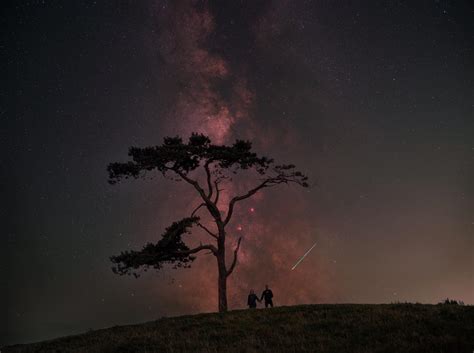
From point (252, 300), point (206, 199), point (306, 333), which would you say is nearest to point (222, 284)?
point (252, 300)

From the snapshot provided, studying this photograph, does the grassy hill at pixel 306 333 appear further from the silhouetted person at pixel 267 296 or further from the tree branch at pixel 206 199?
the tree branch at pixel 206 199

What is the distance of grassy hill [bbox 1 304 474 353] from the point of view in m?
12.7

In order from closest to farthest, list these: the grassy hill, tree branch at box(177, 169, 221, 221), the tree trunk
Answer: the grassy hill
the tree trunk
tree branch at box(177, 169, 221, 221)

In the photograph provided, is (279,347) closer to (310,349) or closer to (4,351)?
(310,349)

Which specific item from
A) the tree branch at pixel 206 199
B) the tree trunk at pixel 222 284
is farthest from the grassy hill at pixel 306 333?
the tree branch at pixel 206 199

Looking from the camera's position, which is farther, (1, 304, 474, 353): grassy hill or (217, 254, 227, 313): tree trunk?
(217, 254, 227, 313): tree trunk

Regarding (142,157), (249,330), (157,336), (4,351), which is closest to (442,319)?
(249,330)

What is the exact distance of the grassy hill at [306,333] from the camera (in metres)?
12.7

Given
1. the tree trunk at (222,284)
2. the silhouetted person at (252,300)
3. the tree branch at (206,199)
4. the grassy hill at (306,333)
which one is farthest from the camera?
the tree branch at (206,199)

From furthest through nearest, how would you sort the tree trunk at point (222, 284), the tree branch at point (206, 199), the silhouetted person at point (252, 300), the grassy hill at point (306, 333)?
the tree branch at point (206, 199), the silhouetted person at point (252, 300), the tree trunk at point (222, 284), the grassy hill at point (306, 333)

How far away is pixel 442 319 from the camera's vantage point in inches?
613

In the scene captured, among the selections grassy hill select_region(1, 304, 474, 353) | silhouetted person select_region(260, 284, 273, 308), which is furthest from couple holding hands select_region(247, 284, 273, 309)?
grassy hill select_region(1, 304, 474, 353)

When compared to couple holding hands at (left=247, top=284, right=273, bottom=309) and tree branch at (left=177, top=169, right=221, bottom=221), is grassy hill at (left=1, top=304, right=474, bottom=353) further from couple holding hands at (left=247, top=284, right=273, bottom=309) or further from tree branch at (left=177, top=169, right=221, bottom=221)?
tree branch at (left=177, top=169, right=221, bottom=221)

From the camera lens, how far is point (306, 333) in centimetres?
1540
